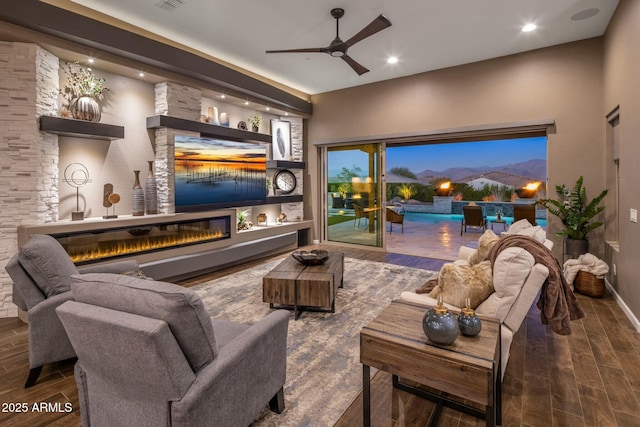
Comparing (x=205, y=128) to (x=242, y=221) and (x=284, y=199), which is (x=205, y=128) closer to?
(x=242, y=221)

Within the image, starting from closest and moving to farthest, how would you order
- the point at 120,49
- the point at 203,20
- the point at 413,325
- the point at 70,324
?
1. the point at 70,324
2. the point at 413,325
3. the point at 120,49
4. the point at 203,20

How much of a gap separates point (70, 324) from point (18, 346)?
215 cm

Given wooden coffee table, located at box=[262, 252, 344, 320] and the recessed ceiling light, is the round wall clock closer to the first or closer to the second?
wooden coffee table, located at box=[262, 252, 344, 320]

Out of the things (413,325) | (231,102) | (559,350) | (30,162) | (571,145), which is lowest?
(559,350)

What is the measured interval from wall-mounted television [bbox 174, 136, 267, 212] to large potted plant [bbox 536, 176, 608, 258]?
4914 millimetres

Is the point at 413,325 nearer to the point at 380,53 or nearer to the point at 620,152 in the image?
the point at 620,152

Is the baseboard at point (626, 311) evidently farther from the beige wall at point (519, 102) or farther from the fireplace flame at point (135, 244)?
the fireplace flame at point (135, 244)

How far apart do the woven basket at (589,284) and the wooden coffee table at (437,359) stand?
3129 millimetres

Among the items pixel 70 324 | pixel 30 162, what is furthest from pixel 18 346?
pixel 70 324

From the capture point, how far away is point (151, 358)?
1280 mm

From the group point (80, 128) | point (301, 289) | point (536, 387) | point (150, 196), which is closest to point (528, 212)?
point (536, 387)

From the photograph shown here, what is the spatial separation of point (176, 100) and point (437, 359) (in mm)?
4998

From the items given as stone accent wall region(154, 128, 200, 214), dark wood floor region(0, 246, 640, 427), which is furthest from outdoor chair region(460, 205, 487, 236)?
stone accent wall region(154, 128, 200, 214)

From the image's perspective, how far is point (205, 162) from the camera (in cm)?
532
